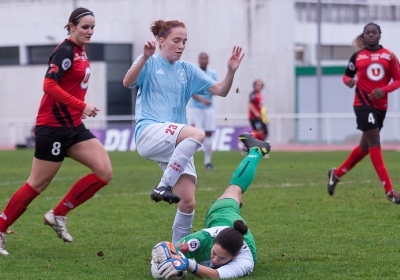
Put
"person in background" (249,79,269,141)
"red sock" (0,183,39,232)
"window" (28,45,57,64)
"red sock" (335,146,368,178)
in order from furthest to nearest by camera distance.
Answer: "window" (28,45,57,64)
"person in background" (249,79,269,141)
"red sock" (335,146,368,178)
"red sock" (0,183,39,232)

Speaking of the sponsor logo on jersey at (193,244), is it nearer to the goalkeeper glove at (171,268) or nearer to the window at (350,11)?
the goalkeeper glove at (171,268)

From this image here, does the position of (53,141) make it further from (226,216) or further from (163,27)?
(226,216)

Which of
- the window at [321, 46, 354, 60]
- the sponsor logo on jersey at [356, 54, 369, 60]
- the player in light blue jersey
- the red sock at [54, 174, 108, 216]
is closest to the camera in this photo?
the player in light blue jersey

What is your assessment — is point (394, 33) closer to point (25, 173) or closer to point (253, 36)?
point (253, 36)

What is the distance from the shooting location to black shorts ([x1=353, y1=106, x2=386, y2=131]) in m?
11.0

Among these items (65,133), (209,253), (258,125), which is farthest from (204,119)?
(209,253)

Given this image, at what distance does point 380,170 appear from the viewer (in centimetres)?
1090

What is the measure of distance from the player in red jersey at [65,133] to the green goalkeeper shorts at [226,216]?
46.6 inches

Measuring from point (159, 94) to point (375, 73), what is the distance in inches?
186

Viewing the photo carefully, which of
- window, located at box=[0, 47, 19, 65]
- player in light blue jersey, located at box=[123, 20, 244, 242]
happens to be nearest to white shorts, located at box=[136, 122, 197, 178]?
player in light blue jersey, located at box=[123, 20, 244, 242]

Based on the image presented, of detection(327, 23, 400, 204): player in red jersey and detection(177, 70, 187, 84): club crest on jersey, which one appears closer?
detection(177, 70, 187, 84): club crest on jersey

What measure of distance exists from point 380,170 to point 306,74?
24472 mm

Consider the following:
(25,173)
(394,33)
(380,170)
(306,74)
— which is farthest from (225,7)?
(380,170)

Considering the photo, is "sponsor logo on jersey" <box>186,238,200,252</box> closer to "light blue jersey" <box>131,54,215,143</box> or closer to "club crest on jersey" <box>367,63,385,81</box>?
"light blue jersey" <box>131,54,215,143</box>
